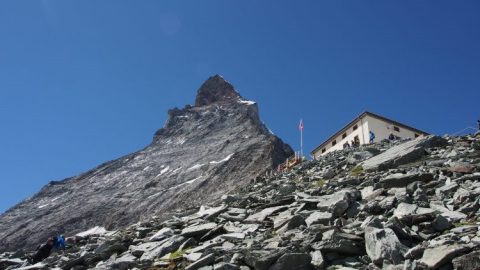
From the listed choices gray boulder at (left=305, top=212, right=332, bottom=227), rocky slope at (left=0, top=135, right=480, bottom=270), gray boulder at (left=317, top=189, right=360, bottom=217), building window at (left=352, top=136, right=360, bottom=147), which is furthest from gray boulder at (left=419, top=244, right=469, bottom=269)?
building window at (left=352, top=136, right=360, bottom=147)

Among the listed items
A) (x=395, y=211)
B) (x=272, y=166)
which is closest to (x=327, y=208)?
(x=395, y=211)

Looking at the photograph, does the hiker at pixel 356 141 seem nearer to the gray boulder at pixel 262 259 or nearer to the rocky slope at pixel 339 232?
the rocky slope at pixel 339 232

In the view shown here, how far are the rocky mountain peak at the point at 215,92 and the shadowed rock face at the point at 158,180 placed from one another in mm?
33910

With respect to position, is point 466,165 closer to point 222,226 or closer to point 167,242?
point 222,226

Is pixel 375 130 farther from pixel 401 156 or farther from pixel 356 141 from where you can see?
pixel 401 156

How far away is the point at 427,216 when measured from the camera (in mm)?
12906

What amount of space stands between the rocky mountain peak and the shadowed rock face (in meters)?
33.9

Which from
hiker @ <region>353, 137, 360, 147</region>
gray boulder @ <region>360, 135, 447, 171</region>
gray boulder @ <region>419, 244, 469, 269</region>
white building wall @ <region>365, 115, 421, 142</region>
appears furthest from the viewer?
white building wall @ <region>365, 115, 421, 142</region>

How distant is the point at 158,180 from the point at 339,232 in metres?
74.1

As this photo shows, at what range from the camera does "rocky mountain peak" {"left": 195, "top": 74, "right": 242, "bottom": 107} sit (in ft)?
538

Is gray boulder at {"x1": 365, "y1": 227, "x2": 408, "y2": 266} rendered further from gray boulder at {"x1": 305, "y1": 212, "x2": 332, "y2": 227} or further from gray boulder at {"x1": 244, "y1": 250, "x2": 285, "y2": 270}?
gray boulder at {"x1": 305, "y1": 212, "x2": 332, "y2": 227}

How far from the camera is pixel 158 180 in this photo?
3339 inches

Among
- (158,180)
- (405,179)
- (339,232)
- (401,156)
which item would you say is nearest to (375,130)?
(401,156)

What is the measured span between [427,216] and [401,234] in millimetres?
1434
